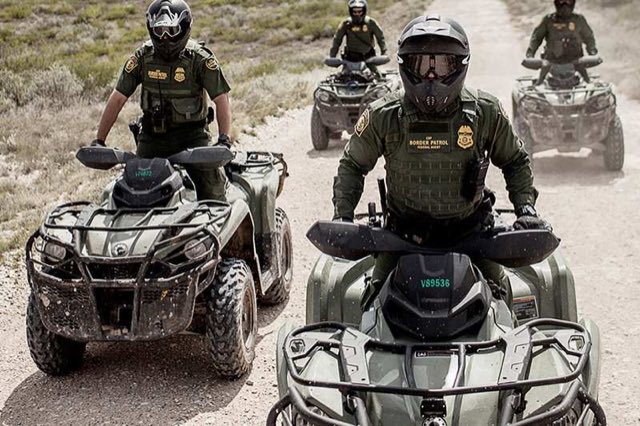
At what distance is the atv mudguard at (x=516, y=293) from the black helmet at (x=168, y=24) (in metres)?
2.36

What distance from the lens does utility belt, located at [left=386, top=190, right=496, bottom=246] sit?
455 cm

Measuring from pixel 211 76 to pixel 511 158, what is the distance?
2861mm

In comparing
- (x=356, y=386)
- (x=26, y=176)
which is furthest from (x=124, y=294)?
(x=26, y=176)

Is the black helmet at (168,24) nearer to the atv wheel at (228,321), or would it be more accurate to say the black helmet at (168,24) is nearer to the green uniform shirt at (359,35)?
the atv wheel at (228,321)

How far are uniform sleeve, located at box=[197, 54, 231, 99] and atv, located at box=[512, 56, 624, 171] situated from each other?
6363 mm

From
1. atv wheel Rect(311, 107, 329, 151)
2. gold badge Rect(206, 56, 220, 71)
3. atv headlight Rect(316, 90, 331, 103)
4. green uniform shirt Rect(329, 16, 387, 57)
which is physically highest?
gold badge Rect(206, 56, 220, 71)

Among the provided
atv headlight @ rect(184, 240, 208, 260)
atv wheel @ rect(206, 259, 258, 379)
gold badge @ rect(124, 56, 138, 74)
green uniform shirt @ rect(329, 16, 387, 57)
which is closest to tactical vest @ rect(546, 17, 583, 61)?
green uniform shirt @ rect(329, 16, 387, 57)

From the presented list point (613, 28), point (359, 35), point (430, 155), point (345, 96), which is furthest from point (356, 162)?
point (613, 28)

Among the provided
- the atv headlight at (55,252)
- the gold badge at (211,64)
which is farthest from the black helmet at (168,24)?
A: the atv headlight at (55,252)

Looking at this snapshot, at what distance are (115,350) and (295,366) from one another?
130 inches

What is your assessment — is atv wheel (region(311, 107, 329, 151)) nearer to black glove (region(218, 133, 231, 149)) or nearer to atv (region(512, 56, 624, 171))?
atv (region(512, 56, 624, 171))

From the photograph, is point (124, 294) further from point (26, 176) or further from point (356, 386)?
point (26, 176)

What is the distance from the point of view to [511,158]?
468cm

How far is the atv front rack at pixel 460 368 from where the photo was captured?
3.32m
